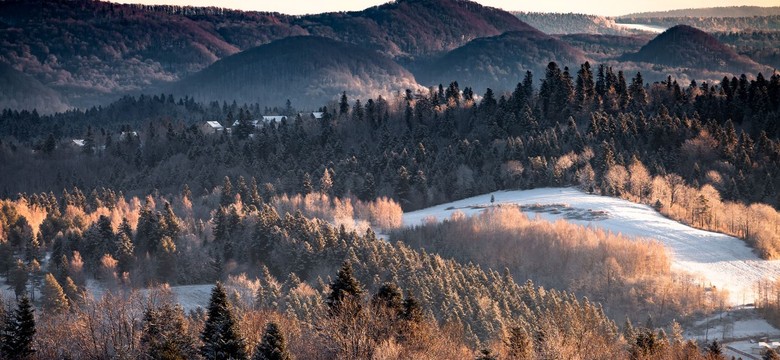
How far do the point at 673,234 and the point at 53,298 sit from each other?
265ft

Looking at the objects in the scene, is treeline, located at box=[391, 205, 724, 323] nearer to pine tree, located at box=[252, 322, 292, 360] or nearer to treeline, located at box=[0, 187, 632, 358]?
treeline, located at box=[0, 187, 632, 358]

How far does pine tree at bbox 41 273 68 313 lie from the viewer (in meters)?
98.4

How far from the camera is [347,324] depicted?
155ft

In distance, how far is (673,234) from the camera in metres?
124

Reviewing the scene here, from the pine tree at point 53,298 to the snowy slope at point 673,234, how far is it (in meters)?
57.8

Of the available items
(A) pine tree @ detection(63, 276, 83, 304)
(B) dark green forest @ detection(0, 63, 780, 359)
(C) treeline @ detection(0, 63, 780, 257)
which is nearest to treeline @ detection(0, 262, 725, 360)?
(B) dark green forest @ detection(0, 63, 780, 359)

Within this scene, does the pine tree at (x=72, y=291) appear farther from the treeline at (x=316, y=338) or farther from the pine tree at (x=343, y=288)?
the pine tree at (x=343, y=288)

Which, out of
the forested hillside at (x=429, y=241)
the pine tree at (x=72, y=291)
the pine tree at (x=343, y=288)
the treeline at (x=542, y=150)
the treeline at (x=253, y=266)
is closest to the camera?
the pine tree at (x=343, y=288)

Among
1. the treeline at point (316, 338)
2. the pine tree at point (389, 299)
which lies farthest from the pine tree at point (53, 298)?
the pine tree at point (389, 299)

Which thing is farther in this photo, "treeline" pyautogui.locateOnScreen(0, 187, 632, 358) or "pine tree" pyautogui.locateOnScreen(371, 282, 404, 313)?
"treeline" pyautogui.locateOnScreen(0, 187, 632, 358)

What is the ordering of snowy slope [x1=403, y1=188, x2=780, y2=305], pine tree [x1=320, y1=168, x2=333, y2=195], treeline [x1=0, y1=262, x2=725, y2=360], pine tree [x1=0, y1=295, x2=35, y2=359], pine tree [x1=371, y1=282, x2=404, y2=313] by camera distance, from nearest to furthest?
treeline [x1=0, y1=262, x2=725, y2=360] < pine tree [x1=371, y1=282, x2=404, y2=313] < pine tree [x1=0, y1=295, x2=35, y2=359] < snowy slope [x1=403, y1=188, x2=780, y2=305] < pine tree [x1=320, y1=168, x2=333, y2=195]

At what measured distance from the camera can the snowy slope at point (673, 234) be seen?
11262 centimetres

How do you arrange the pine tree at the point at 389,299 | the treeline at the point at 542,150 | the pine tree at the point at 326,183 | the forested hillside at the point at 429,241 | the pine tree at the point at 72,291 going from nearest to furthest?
1. the pine tree at the point at 389,299
2. the forested hillside at the point at 429,241
3. the pine tree at the point at 72,291
4. the treeline at the point at 542,150
5. the pine tree at the point at 326,183

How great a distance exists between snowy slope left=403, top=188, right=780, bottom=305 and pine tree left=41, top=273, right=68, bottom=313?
57.8 meters
